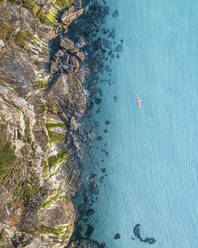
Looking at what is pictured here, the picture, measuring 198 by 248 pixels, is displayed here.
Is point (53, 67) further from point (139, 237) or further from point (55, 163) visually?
point (139, 237)

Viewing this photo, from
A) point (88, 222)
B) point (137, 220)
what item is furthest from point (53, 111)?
point (137, 220)

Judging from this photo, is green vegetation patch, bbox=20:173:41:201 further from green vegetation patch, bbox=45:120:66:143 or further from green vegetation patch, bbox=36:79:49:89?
green vegetation patch, bbox=36:79:49:89

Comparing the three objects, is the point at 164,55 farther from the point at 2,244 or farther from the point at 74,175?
the point at 2,244

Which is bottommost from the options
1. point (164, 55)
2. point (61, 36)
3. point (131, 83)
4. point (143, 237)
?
point (143, 237)

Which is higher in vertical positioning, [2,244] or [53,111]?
[53,111]

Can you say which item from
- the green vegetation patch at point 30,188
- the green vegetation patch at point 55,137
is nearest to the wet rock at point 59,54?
the green vegetation patch at point 55,137

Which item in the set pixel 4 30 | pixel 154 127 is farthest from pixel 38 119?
pixel 154 127

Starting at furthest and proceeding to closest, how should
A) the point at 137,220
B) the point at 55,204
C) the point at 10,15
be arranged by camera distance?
the point at 137,220
the point at 55,204
the point at 10,15
